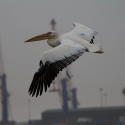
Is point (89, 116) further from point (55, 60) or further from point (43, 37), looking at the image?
point (55, 60)

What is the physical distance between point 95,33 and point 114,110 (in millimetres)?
52395

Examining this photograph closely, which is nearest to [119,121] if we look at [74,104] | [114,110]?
[114,110]

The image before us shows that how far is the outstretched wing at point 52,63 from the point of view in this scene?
13719 mm

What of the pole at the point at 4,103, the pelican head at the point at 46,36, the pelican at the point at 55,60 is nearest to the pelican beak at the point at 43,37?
the pelican head at the point at 46,36

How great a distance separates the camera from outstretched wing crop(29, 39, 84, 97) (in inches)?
540

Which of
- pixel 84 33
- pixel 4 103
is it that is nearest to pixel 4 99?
pixel 4 103

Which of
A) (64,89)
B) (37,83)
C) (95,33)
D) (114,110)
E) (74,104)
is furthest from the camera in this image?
(74,104)

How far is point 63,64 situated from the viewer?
1373 centimetres

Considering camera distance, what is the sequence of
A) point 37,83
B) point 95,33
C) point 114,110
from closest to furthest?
point 37,83 → point 95,33 → point 114,110

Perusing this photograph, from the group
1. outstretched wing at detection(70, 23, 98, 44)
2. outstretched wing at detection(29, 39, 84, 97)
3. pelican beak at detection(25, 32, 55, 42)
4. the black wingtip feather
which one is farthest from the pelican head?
the black wingtip feather

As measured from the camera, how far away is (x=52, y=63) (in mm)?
13844

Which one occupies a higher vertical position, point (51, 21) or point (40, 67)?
point (51, 21)

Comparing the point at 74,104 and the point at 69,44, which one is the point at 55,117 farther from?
the point at 69,44

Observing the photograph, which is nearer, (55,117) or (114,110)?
(114,110)
